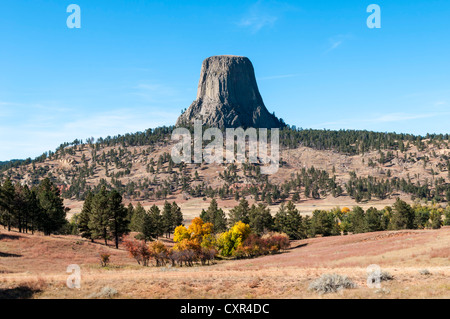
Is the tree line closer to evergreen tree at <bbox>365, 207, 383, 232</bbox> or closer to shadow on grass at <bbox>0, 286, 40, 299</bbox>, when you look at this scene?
shadow on grass at <bbox>0, 286, 40, 299</bbox>

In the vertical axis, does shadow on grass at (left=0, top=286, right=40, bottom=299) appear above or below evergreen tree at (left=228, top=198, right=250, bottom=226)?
above

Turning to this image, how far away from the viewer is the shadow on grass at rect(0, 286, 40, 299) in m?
23.2

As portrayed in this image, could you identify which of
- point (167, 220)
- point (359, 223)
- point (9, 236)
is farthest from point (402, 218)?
point (9, 236)

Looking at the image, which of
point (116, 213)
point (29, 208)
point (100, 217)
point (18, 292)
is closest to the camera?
point (18, 292)

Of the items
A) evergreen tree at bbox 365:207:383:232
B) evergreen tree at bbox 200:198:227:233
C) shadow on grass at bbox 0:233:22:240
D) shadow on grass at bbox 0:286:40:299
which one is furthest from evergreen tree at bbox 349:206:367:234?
shadow on grass at bbox 0:286:40:299

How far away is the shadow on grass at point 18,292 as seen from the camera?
23.2 meters

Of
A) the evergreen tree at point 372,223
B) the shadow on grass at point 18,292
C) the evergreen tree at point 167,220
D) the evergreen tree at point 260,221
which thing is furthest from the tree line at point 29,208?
the evergreen tree at point 372,223

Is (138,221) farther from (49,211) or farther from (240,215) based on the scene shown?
(240,215)

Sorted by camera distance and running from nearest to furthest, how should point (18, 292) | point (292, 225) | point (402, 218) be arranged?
point (18, 292), point (402, 218), point (292, 225)

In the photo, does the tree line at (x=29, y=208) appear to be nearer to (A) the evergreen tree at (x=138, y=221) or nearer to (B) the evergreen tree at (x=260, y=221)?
(A) the evergreen tree at (x=138, y=221)

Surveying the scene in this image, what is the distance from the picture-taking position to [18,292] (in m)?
23.9
